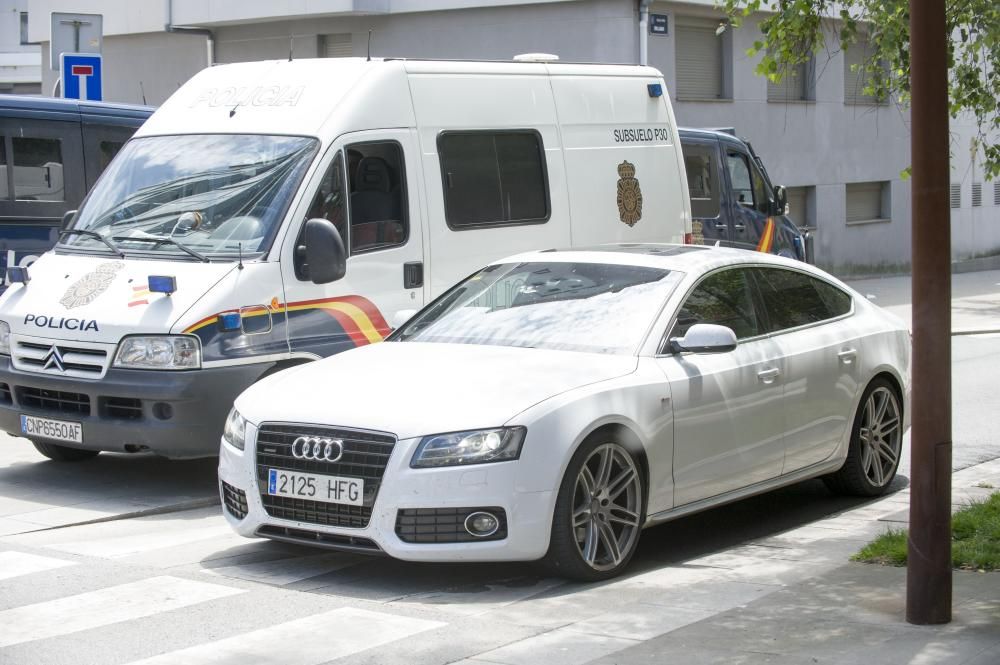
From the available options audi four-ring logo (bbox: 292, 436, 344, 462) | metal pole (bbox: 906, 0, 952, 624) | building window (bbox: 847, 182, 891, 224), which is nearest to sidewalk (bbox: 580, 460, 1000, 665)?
metal pole (bbox: 906, 0, 952, 624)

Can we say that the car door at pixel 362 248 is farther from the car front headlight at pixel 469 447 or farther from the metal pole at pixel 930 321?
the metal pole at pixel 930 321

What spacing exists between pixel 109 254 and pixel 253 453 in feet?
9.93

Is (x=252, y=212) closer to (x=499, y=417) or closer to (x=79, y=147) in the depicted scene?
(x=499, y=417)

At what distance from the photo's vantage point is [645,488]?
7.39m

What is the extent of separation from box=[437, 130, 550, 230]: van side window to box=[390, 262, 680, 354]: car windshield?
2.02 meters

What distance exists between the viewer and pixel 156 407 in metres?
8.98

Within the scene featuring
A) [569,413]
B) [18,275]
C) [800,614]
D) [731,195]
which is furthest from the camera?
[731,195]

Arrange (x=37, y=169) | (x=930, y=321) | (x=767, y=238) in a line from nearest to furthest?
(x=930, y=321) → (x=37, y=169) → (x=767, y=238)

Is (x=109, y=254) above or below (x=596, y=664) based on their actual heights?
above

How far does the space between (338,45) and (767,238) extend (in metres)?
11.2

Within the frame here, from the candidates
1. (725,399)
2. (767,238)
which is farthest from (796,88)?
(725,399)

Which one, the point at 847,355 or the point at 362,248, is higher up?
the point at 362,248

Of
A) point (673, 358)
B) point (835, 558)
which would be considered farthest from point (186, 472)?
point (835, 558)

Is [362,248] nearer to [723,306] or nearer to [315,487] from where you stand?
[723,306]
